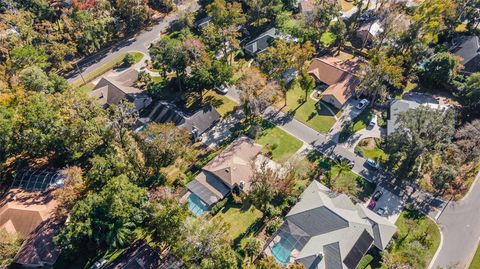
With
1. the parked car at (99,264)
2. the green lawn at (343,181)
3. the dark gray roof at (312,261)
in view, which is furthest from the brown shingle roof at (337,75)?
the parked car at (99,264)

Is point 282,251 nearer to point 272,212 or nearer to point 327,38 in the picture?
point 272,212

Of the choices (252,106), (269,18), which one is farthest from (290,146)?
(269,18)

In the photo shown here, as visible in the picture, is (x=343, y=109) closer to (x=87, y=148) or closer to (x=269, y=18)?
(x=269, y=18)

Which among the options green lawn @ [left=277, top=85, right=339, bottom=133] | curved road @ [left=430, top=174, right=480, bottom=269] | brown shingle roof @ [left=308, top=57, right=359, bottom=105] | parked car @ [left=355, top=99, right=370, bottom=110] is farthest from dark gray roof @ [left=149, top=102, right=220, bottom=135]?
curved road @ [left=430, top=174, right=480, bottom=269]

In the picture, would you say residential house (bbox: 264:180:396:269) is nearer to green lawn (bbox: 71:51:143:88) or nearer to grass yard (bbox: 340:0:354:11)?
green lawn (bbox: 71:51:143:88)

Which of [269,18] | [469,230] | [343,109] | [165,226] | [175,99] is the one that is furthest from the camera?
[269,18]

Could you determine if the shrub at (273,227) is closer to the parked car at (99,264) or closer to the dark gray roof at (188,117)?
the dark gray roof at (188,117)
